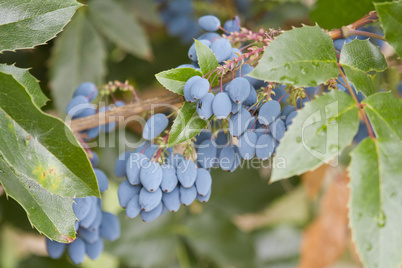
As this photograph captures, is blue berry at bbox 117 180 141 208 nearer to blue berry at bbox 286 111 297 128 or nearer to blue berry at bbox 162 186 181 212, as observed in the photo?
blue berry at bbox 162 186 181 212

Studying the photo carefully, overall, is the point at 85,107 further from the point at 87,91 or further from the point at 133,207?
the point at 133,207

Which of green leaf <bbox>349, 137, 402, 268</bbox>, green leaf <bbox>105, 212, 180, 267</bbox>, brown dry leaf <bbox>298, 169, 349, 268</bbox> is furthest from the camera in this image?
brown dry leaf <bbox>298, 169, 349, 268</bbox>

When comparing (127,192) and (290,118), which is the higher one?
(290,118)

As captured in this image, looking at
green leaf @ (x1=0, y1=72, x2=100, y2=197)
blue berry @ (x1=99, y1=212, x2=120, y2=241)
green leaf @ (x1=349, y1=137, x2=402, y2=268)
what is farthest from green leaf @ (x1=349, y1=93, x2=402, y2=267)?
blue berry @ (x1=99, y1=212, x2=120, y2=241)

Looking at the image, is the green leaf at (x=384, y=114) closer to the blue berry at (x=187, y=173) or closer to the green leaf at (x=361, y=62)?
the green leaf at (x=361, y=62)

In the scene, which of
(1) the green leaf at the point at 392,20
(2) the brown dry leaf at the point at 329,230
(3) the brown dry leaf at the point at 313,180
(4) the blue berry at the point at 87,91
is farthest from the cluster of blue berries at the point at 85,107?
(2) the brown dry leaf at the point at 329,230

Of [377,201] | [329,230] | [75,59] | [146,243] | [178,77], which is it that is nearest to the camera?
[377,201]

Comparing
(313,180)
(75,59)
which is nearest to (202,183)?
(75,59)

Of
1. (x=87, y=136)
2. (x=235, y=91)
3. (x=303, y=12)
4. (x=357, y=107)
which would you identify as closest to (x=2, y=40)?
(x=87, y=136)
